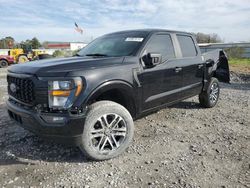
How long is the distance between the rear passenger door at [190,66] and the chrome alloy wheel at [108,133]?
1.91 metres

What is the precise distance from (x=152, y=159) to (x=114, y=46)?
6.79 feet

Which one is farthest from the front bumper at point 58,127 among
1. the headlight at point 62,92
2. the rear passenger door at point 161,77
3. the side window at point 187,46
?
the side window at point 187,46

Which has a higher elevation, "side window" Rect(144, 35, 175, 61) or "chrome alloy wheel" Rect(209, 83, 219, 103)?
"side window" Rect(144, 35, 175, 61)

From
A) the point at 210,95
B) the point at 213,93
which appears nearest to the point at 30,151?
the point at 210,95

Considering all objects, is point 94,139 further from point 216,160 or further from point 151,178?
point 216,160

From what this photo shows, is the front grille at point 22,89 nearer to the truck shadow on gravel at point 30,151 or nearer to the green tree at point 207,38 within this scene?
the truck shadow on gravel at point 30,151

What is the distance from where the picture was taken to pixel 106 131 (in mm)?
3463

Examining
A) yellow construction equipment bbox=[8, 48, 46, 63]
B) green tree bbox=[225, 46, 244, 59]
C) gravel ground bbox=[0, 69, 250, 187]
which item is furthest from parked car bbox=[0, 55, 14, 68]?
green tree bbox=[225, 46, 244, 59]

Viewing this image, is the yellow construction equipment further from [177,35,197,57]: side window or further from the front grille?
the front grille

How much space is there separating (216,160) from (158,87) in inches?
58.4

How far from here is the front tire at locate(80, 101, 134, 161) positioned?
10.6ft

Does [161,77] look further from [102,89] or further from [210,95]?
[210,95]

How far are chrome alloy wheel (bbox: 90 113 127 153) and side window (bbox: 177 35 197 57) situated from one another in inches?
88.3

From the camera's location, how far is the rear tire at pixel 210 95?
5.90m
